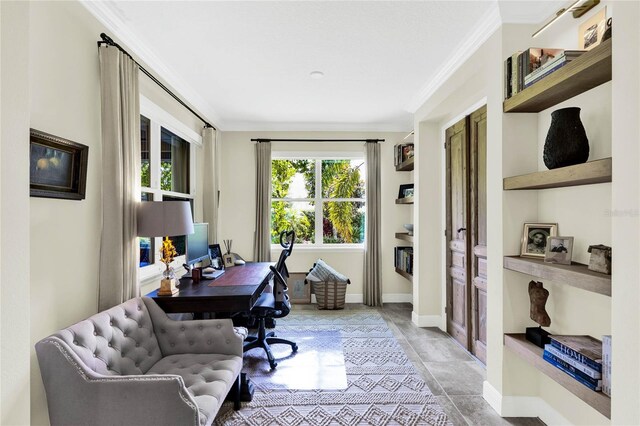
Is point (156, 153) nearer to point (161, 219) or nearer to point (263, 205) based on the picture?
point (161, 219)

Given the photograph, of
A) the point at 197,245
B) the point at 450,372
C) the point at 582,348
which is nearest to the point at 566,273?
the point at 582,348

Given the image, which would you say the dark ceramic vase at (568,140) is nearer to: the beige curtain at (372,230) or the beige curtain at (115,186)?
the beige curtain at (115,186)

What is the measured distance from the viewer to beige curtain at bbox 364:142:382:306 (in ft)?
15.2

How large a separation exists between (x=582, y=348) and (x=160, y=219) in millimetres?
2514

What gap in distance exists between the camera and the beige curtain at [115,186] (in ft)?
6.44

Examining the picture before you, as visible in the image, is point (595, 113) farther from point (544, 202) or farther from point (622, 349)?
point (622, 349)

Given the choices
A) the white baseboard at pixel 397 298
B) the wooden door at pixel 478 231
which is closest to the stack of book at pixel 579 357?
the wooden door at pixel 478 231

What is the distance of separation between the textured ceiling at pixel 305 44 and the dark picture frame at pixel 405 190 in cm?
117

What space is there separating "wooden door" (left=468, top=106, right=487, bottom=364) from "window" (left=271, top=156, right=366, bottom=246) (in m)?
2.04

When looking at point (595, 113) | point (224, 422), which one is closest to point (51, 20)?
point (224, 422)

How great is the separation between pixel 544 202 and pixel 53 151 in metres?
2.81

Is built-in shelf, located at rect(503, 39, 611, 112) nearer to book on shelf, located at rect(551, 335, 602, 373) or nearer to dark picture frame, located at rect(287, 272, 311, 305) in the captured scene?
book on shelf, located at rect(551, 335, 602, 373)

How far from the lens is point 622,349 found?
1178mm

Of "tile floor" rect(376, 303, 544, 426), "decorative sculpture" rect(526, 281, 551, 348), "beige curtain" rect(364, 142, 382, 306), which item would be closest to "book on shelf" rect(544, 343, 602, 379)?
"decorative sculpture" rect(526, 281, 551, 348)
